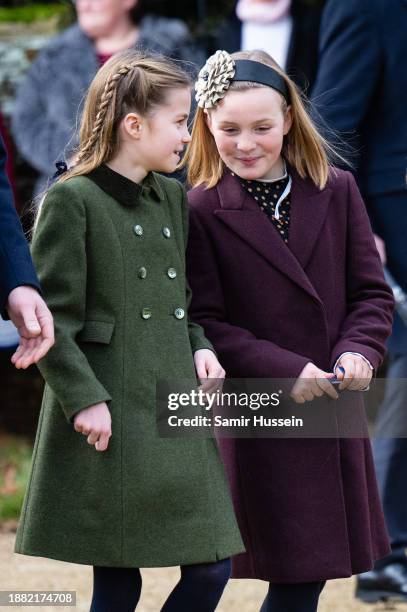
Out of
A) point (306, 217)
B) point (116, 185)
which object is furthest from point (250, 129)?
point (116, 185)

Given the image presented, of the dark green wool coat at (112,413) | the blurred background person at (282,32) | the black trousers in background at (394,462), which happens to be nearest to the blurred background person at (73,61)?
the blurred background person at (282,32)

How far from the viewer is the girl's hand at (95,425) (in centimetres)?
290

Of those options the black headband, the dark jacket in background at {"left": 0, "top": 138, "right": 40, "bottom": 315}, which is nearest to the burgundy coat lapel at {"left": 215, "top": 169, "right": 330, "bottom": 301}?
the black headband

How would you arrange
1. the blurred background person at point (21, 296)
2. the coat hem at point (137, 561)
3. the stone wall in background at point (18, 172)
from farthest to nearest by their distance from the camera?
the stone wall in background at point (18, 172), the coat hem at point (137, 561), the blurred background person at point (21, 296)

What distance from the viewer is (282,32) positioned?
5.37 meters

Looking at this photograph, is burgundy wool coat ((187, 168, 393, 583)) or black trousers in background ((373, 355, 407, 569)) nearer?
burgundy wool coat ((187, 168, 393, 583))

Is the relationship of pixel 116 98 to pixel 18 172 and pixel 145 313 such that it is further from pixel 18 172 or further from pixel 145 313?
pixel 18 172

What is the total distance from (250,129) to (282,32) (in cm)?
225

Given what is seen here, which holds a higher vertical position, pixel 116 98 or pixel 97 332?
pixel 116 98

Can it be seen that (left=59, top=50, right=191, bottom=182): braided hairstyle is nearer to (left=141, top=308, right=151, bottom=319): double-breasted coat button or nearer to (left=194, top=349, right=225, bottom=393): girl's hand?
(left=141, top=308, right=151, bottom=319): double-breasted coat button

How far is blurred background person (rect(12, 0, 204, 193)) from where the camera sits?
555 cm

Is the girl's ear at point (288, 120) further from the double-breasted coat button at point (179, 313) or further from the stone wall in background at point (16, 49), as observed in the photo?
the stone wall in background at point (16, 49)

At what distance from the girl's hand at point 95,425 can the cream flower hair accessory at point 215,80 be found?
838 millimetres

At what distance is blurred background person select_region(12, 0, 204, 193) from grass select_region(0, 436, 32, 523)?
1.35 metres
